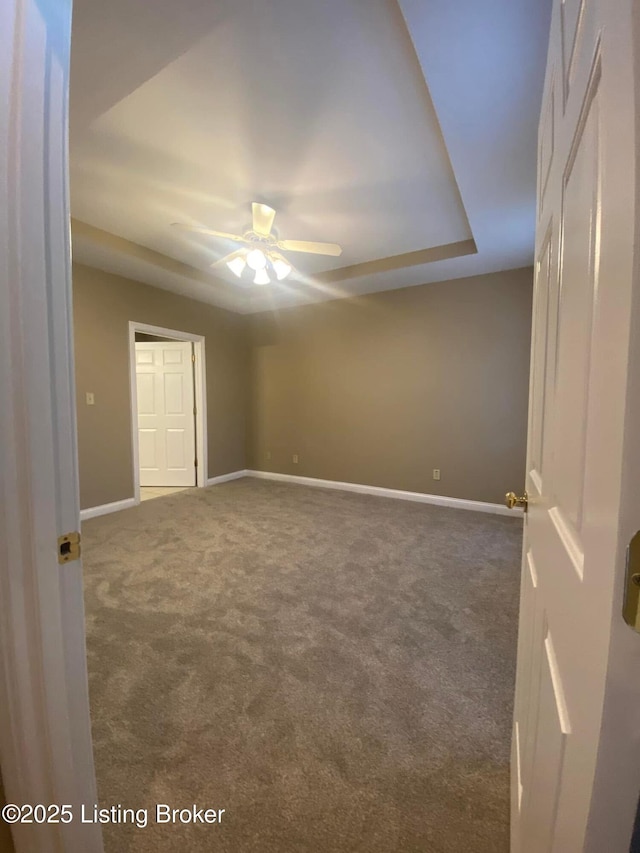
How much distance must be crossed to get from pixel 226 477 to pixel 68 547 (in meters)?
4.48

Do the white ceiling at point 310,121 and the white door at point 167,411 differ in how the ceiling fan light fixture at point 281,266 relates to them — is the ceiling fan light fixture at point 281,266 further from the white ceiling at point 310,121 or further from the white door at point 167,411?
the white door at point 167,411

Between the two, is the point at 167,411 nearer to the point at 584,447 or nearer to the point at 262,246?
the point at 262,246

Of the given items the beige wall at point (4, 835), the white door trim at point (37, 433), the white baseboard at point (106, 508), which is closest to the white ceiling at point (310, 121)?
the white door trim at point (37, 433)

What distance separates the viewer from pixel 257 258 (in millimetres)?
2697

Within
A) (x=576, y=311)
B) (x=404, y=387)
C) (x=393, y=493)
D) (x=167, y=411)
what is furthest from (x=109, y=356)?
(x=576, y=311)

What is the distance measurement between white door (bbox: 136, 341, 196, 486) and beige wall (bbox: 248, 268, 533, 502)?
98 cm

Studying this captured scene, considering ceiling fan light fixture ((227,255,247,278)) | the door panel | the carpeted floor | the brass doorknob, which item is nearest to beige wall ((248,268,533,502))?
the carpeted floor

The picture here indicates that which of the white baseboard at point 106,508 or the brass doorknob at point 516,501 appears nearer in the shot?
the brass doorknob at point 516,501

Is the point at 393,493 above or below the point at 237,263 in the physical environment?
below

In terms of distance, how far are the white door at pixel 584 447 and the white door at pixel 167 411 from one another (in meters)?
4.48

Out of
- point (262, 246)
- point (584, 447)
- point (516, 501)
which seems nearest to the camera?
point (584, 447)

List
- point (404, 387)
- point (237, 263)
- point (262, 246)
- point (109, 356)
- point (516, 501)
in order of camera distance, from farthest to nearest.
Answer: point (404, 387)
point (109, 356)
point (237, 263)
point (262, 246)
point (516, 501)

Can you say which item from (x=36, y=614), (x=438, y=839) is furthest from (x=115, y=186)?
(x=438, y=839)

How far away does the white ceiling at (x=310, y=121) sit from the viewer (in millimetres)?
1324
